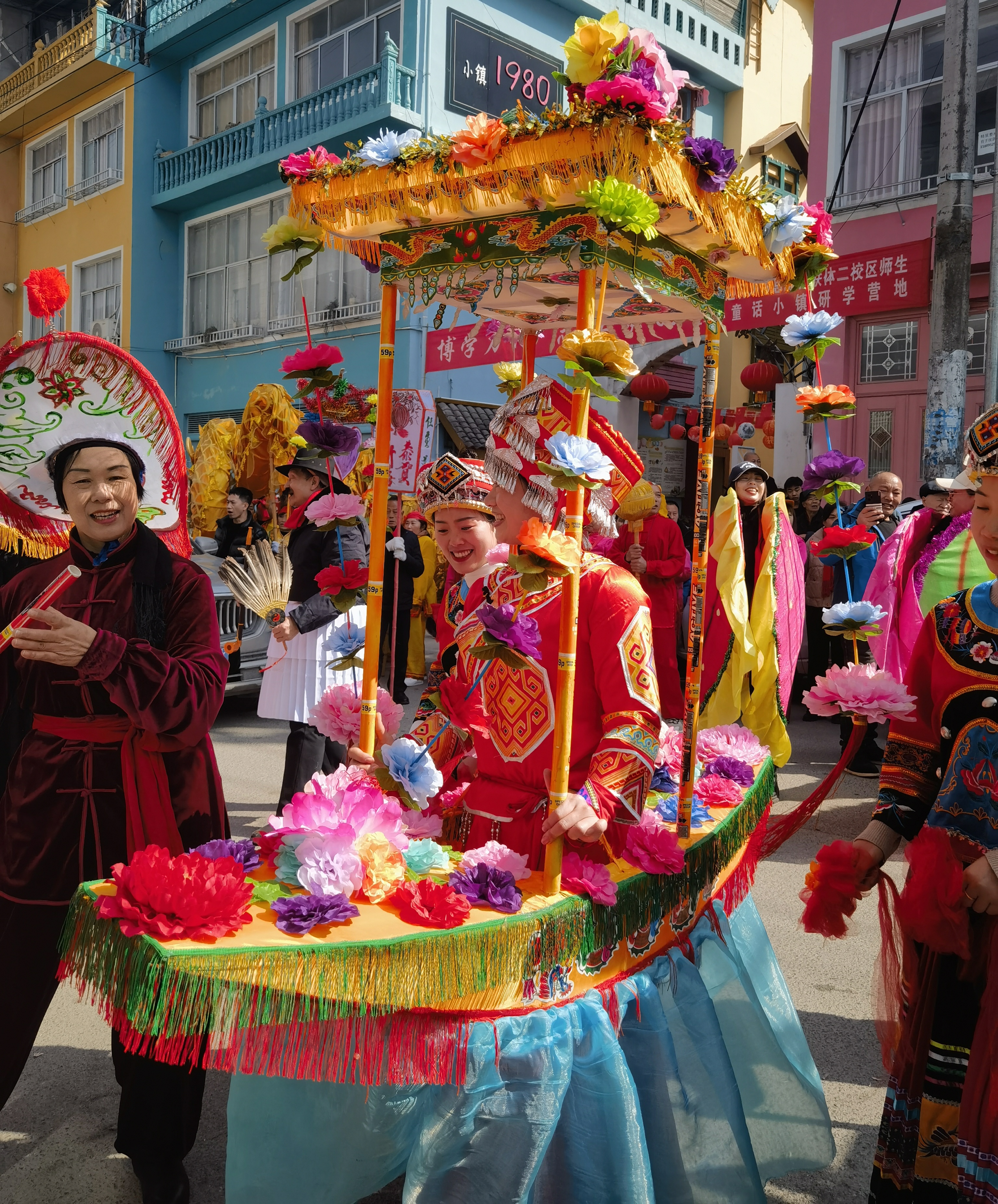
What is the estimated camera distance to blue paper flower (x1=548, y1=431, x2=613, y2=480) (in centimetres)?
183

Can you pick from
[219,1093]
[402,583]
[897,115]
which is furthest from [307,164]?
[897,115]

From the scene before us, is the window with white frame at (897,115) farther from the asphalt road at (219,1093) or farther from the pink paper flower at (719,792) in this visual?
the pink paper flower at (719,792)

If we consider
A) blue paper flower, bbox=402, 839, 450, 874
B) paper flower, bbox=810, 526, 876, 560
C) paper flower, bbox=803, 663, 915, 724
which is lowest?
blue paper flower, bbox=402, 839, 450, 874

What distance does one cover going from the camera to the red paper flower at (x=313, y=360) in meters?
2.67

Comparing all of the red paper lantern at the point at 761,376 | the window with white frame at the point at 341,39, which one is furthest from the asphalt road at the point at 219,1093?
the window with white frame at the point at 341,39

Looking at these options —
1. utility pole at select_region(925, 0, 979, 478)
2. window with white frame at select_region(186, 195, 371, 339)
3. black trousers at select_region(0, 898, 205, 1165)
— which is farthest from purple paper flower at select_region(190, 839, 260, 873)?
window with white frame at select_region(186, 195, 371, 339)

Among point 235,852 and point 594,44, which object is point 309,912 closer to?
point 235,852

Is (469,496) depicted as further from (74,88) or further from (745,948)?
(74,88)

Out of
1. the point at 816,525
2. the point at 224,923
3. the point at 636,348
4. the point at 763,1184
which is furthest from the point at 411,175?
the point at 636,348

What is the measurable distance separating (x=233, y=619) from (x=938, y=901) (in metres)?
6.30

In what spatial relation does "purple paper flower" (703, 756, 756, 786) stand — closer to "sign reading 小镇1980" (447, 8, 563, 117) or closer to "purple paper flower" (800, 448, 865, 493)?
"purple paper flower" (800, 448, 865, 493)

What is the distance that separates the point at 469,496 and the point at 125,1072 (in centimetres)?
167

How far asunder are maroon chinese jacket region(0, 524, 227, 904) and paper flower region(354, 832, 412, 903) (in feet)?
1.89

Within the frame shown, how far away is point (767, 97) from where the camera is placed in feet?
56.2
